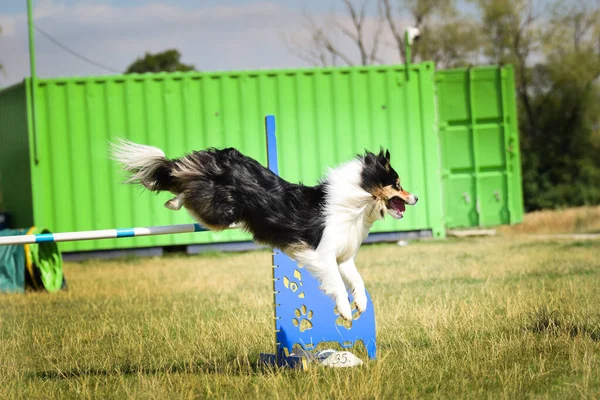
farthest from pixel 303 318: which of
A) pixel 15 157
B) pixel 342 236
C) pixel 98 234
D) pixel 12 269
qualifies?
pixel 15 157

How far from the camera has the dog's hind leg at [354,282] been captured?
5.69 metres

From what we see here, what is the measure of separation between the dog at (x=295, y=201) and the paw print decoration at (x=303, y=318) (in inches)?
16.9

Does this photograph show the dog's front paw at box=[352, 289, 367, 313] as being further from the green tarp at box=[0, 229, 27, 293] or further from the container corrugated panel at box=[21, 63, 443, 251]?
the container corrugated panel at box=[21, 63, 443, 251]

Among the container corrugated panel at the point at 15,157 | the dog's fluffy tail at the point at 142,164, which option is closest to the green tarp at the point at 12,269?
the container corrugated panel at the point at 15,157

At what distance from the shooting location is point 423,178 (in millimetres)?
16578

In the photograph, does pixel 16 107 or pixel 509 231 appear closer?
pixel 16 107

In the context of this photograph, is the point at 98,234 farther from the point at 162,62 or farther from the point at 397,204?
the point at 162,62

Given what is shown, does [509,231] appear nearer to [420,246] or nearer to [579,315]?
[420,246]

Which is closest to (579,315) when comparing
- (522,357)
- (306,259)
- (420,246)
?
(522,357)

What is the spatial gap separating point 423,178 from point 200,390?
11662 millimetres

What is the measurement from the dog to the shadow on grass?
933 mm

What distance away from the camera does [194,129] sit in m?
16.0

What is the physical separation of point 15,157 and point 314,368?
42.1 feet

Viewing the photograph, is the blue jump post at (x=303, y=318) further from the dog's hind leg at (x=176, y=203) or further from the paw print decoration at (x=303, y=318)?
the dog's hind leg at (x=176, y=203)
